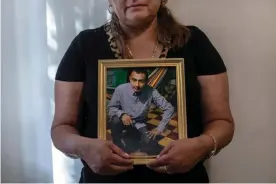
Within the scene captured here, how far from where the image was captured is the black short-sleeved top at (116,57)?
3.16ft

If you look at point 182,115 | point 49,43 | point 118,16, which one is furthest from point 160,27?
point 49,43

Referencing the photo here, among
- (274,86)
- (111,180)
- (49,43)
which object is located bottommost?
(111,180)

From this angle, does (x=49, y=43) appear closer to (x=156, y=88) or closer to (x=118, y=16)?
(x=118, y=16)

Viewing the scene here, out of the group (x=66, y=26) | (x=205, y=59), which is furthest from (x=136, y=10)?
(x=66, y=26)

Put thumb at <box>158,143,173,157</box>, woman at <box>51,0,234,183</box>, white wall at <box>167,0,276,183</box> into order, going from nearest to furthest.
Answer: thumb at <box>158,143,173,157</box>
woman at <box>51,0,234,183</box>
white wall at <box>167,0,276,183</box>

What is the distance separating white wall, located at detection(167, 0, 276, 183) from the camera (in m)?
1.11

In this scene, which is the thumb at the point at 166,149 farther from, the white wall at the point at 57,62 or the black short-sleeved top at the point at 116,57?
the white wall at the point at 57,62

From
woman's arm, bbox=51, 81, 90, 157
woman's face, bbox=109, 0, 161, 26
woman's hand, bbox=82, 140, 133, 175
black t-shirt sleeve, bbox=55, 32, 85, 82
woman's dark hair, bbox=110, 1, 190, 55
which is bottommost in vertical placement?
woman's hand, bbox=82, 140, 133, 175

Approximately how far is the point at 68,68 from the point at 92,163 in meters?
0.27

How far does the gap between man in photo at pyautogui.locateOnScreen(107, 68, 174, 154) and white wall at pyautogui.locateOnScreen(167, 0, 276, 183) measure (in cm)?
32

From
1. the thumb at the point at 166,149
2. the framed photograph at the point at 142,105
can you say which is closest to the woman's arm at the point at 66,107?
the framed photograph at the point at 142,105

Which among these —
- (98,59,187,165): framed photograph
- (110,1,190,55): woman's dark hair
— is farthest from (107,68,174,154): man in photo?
(110,1,190,55): woman's dark hair

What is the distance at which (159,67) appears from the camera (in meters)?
0.91

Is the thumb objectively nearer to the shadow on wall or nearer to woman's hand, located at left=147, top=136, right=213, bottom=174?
woman's hand, located at left=147, top=136, right=213, bottom=174
